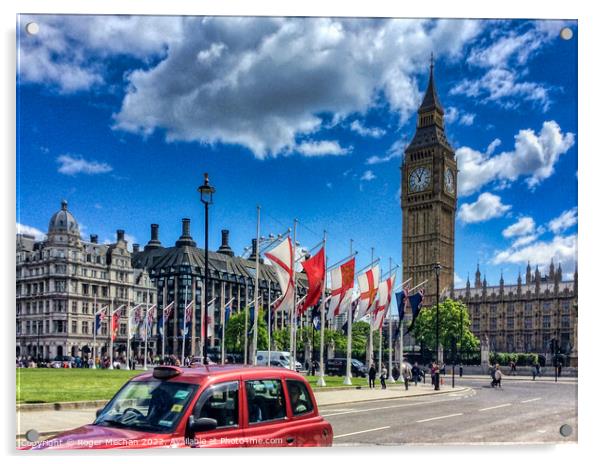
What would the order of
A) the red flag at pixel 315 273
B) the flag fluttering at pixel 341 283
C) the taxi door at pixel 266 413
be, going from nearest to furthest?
the taxi door at pixel 266 413
the red flag at pixel 315 273
the flag fluttering at pixel 341 283

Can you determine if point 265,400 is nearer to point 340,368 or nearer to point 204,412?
point 204,412

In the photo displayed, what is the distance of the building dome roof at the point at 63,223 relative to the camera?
1679cm

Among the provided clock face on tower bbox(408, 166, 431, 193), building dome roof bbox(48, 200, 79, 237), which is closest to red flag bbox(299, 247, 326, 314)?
building dome roof bbox(48, 200, 79, 237)

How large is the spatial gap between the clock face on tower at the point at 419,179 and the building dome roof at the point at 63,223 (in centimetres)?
2542

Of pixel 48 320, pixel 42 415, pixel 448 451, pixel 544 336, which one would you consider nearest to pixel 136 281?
pixel 48 320

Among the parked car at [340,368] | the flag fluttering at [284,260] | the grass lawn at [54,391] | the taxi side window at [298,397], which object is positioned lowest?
the parked car at [340,368]

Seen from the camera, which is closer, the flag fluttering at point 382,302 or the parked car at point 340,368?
the flag fluttering at point 382,302

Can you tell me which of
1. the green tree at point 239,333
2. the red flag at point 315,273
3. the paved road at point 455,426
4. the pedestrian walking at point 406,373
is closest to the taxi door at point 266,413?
the paved road at point 455,426

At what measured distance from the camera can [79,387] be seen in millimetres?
25844

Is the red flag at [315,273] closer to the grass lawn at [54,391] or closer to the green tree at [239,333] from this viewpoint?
the grass lawn at [54,391]

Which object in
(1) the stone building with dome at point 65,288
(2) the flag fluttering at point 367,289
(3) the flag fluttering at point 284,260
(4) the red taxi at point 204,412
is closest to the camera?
(4) the red taxi at point 204,412

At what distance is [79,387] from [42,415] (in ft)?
35.3
